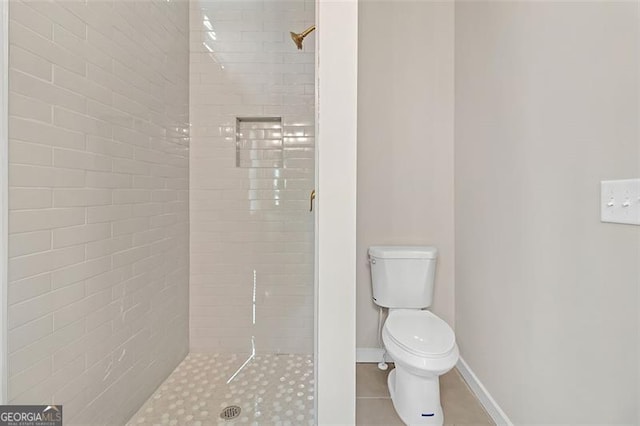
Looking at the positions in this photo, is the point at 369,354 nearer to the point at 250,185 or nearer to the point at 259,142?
the point at 250,185

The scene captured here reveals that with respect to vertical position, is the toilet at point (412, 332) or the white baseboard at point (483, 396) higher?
the toilet at point (412, 332)

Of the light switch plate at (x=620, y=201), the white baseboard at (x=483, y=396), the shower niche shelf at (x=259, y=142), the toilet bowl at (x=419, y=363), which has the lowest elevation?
the white baseboard at (x=483, y=396)

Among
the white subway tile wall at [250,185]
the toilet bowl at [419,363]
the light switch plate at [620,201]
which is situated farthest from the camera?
the white subway tile wall at [250,185]

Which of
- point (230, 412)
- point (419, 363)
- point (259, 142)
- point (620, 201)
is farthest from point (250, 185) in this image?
point (620, 201)

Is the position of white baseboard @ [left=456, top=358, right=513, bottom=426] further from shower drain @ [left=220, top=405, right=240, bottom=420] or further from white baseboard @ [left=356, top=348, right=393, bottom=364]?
shower drain @ [left=220, top=405, right=240, bottom=420]

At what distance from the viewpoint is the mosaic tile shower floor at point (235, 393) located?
1.48 m

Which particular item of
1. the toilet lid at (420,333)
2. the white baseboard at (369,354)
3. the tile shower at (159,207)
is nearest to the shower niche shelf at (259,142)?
the tile shower at (159,207)

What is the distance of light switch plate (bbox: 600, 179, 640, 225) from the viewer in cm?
80

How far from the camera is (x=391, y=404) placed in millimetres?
1616

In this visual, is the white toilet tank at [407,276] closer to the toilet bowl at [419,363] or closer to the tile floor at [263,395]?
the toilet bowl at [419,363]

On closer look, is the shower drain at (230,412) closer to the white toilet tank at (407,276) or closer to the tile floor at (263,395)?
the tile floor at (263,395)

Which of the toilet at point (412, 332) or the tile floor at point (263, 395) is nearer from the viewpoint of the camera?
the toilet at point (412, 332)

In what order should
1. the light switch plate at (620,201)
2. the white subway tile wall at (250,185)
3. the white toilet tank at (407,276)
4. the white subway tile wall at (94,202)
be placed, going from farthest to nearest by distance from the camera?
the white subway tile wall at (250,185) → the white toilet tank at (407,276) → the white subway tile wall at (94,202) → the light switch plate at (620,201)

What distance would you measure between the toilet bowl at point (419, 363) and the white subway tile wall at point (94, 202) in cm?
126
